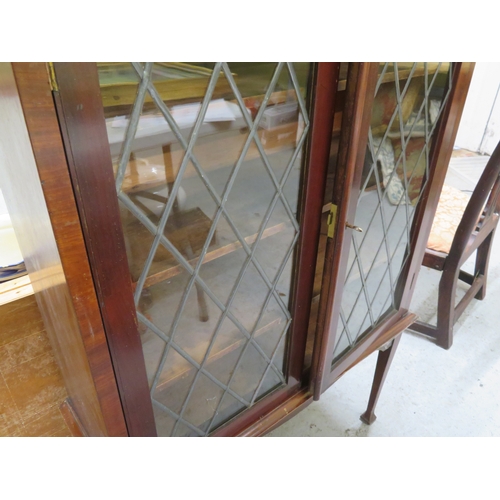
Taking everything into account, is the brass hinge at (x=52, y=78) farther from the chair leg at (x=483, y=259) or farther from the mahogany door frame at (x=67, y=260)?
the chair leg at (x=483, y=259)

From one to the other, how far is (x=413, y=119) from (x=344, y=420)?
3.12 feet

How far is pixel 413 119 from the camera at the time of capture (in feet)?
2.18

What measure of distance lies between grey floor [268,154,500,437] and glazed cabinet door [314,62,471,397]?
0.46 meters

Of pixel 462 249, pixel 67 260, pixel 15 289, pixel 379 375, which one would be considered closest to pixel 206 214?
pixel 67 260

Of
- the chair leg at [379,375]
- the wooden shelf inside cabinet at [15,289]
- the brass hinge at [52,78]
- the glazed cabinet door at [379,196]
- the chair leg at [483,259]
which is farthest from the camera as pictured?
the chair leg at [483,259]

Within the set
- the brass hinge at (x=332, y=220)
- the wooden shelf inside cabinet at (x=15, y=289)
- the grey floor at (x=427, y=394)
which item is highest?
the brass hinge at (x=332, y=220)

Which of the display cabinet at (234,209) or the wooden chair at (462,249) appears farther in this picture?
the wooden chair at (462,249)

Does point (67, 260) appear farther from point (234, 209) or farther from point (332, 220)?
point (332, 220)

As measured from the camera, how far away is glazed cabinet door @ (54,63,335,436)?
14.2 inches

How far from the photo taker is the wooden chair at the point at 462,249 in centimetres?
123

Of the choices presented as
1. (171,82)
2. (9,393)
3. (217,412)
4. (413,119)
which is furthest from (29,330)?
(413,119)

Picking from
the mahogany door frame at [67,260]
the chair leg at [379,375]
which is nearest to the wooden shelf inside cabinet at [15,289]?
the mahogany door frame at [67,260]

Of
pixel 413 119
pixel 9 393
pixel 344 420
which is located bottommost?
pixel 344 420

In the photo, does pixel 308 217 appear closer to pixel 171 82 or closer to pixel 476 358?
pixel 171 82
